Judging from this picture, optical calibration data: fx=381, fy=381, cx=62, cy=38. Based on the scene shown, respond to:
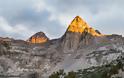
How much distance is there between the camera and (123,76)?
→ 117 meters

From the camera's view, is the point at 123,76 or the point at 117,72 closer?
the point at 123,76

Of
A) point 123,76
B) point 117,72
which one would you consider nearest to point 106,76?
point 117,72

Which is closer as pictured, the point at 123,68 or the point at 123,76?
the point at 123,76

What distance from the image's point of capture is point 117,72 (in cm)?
13138

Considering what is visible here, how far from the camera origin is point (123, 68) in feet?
455

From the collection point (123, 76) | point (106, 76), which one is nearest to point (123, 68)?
point (106, 76)

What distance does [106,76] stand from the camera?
136 m

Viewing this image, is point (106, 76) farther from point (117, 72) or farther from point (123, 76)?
point (123, 76)

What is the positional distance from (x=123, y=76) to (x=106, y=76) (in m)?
19.3

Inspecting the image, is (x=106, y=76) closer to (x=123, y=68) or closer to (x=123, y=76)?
(x=123, y=68)

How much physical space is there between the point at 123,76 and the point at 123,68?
73.6 ft

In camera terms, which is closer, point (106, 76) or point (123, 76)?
point (123, 76)
